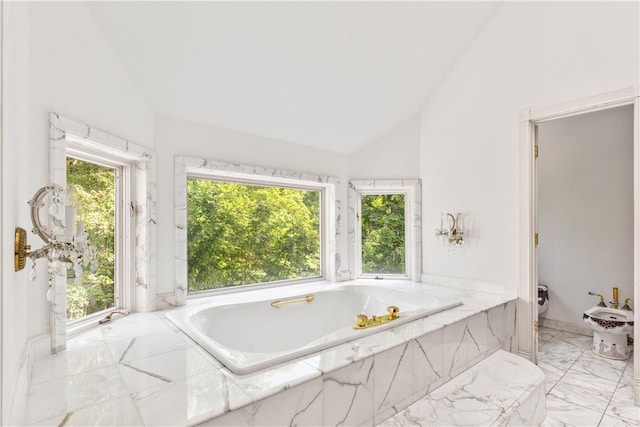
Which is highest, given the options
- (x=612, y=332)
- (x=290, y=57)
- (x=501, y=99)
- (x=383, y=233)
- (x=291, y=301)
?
(x=290, y=57)

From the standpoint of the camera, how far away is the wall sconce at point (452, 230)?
2861mm

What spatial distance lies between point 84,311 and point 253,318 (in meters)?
1.03

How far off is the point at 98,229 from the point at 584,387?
11.1ft

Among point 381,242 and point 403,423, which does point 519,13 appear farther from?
point 403,423

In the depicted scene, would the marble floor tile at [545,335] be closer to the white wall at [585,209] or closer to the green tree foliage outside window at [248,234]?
the white wall at [585,209]

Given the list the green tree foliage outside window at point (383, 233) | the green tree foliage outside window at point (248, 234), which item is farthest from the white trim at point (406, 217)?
the green tree foliage outside window at point (248, 234)

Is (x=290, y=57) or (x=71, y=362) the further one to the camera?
(x=290, y=57)

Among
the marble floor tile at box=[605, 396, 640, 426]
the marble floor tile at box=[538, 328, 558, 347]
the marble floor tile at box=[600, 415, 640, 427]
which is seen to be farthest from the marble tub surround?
the marble floor tile at box=[538, 328, 558, 347]

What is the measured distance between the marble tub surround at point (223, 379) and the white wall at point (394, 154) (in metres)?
1.66

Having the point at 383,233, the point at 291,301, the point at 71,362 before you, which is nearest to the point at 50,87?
the point at 71,362

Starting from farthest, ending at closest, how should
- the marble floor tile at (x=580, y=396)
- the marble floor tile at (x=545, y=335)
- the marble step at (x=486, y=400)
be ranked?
the marble floor tile at (x=545, y=335) < the marble floor tile at (x=580, y=396) < the marble step at (x=486, y=400)

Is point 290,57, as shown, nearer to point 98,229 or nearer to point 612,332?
point 98,229

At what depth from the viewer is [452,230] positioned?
2.88 meters

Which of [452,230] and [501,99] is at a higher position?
[501,99]
